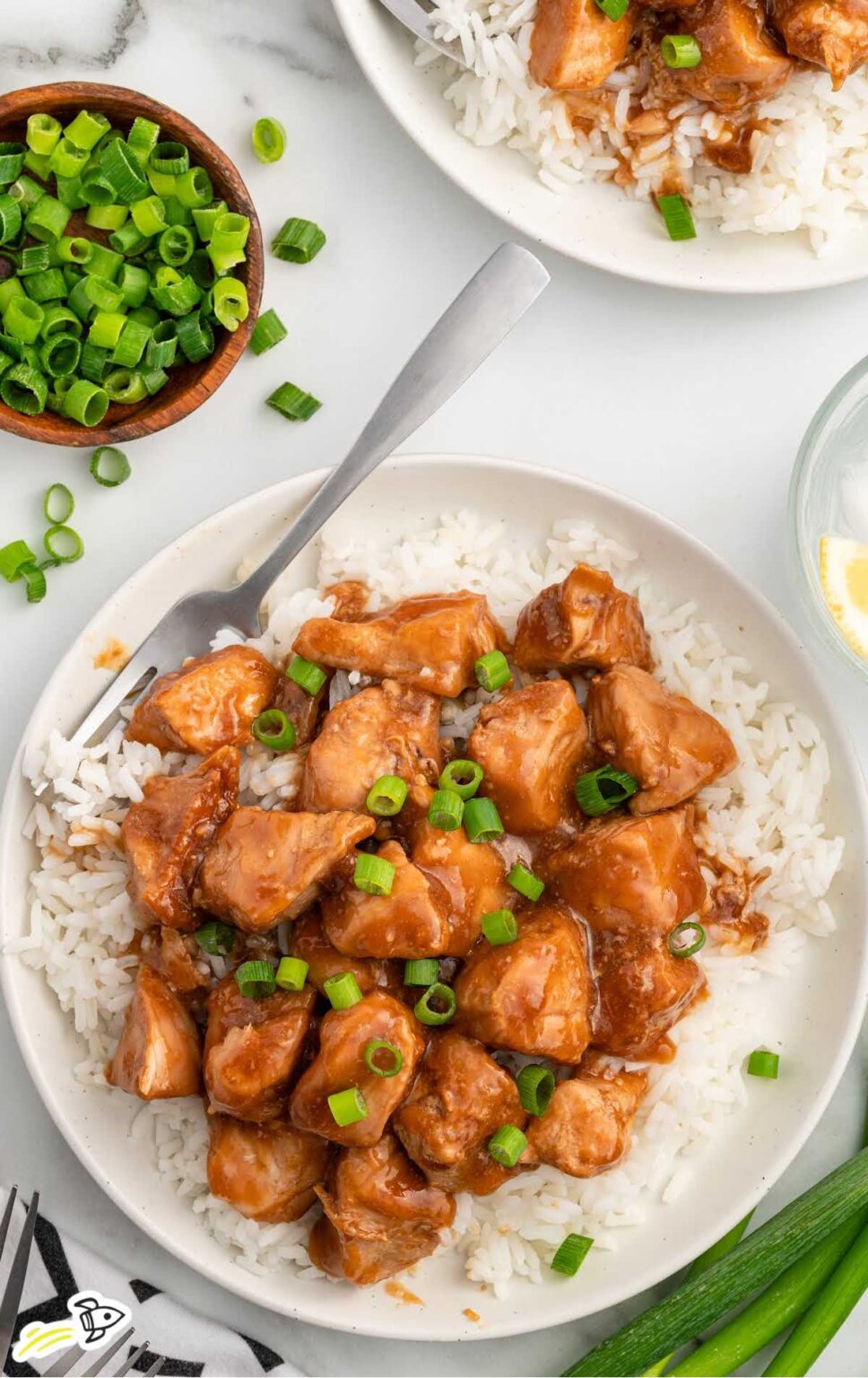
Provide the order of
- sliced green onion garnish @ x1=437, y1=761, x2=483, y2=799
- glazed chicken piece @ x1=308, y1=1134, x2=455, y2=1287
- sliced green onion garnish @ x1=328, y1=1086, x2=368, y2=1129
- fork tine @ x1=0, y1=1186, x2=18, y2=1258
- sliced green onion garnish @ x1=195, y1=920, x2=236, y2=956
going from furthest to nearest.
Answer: fork tine @ x1=0, y1=1186, x2=18, y2=1258, sliced green onion garnish @ x1=195, y1=920, x2=236, y2=956, sliced green onion garnish @ x1=437, y1=761, x2=483, y2=799, glazed chicken piece @ x1=308, y1=1134, x2=455, y2=1287, sliced green onion garnish @ x1=328, y1=1086, x2=368, y2=1129

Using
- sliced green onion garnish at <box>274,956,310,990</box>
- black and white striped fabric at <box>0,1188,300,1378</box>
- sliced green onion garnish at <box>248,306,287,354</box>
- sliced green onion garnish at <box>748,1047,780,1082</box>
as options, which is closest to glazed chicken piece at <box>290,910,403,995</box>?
sliced green onion garnish at <box>274,956,310,990</box>

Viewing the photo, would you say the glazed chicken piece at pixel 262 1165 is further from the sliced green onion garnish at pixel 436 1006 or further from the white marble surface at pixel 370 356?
the white marble surface at pixel 370 356

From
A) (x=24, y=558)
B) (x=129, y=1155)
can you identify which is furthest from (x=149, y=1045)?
(x=24, y=558)

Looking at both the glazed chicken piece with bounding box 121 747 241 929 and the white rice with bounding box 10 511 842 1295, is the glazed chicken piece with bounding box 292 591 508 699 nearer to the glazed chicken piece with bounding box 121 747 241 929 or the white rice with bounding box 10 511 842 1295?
the white rice with bounding box 10 511 842 1295

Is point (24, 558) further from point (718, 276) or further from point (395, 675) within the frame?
point (718, 276)

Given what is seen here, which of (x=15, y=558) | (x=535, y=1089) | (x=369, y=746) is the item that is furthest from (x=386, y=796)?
(x=15, y=558)
